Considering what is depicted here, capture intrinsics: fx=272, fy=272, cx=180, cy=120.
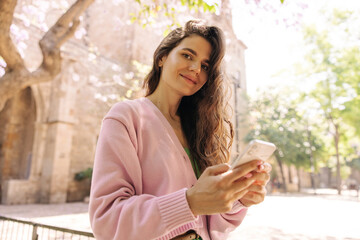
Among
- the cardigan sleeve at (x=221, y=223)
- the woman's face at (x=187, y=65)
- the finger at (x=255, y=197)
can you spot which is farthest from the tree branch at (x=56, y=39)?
the finger at (x=255, y=197)

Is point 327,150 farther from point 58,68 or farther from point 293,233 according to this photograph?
point 58,68

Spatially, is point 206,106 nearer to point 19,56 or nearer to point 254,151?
point 254,151

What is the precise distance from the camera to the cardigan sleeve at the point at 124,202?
0.99 m

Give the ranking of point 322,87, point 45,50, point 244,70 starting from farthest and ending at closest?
point 244,70
point 322,87
point 45,50

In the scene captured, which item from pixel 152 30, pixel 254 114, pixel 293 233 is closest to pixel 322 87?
pixel 254 114

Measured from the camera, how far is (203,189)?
1.00m

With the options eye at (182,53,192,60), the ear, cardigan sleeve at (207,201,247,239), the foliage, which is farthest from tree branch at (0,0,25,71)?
the foliage

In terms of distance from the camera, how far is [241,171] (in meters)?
0.99

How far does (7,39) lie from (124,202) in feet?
11.1

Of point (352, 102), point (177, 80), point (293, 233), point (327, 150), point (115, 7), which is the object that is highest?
point (115, 7)

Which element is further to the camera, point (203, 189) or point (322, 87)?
point (322, 87)

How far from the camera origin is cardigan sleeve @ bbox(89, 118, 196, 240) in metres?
0.99

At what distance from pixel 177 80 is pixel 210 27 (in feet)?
1.37

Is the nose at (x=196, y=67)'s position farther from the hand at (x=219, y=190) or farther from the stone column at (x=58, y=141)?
the stone column at (x=58, y=141)
